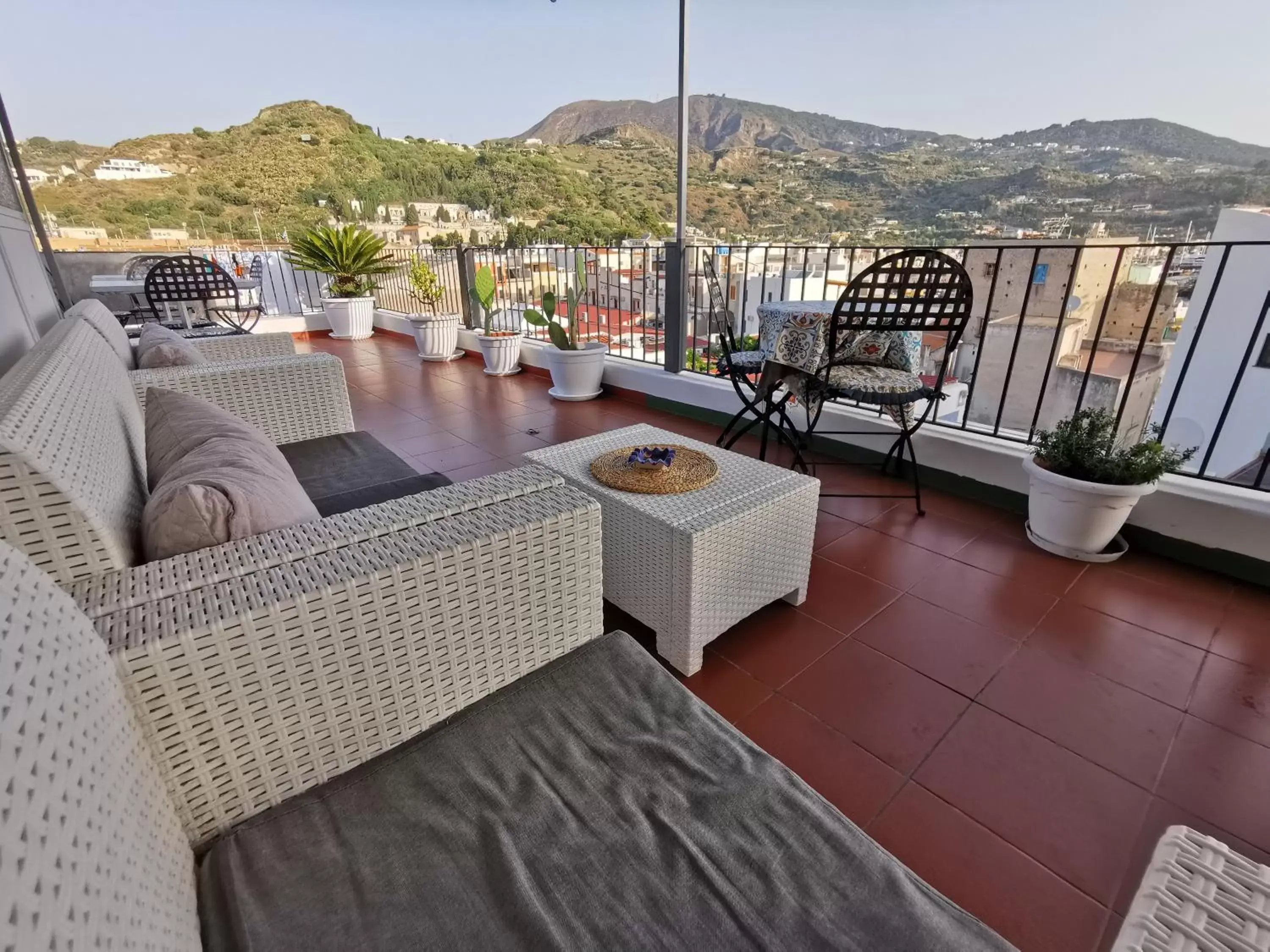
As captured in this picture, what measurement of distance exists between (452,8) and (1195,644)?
15746 millimetres

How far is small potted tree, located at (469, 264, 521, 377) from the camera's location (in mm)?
5211

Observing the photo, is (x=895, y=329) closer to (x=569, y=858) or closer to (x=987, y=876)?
(x=987, y=876)

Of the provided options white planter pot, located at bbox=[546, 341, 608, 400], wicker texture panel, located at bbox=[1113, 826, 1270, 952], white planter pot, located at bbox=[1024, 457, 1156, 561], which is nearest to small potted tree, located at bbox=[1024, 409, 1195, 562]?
white planter pot, located at bbox=[1024, 457, 1156, 561]

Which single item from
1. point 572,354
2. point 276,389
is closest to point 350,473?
point 276,389

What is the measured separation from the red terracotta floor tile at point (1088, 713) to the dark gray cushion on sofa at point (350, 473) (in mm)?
1689

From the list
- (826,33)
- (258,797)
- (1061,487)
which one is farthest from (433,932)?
(826,33)

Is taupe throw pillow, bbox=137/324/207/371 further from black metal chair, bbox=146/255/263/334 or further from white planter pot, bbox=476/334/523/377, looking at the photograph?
white planter pot, bbox=476/334/523/377

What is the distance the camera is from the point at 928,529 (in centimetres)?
253

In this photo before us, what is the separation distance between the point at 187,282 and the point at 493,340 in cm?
240

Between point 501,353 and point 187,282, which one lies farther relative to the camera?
point 501,353

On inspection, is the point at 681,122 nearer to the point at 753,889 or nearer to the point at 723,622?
the point at 723,622

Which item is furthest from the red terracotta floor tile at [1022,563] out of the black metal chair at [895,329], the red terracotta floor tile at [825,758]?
the red terracotta floor tile at [825,758]

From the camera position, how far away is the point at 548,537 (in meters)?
1.05

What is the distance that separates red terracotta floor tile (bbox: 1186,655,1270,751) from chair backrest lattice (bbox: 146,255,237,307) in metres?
6.26
